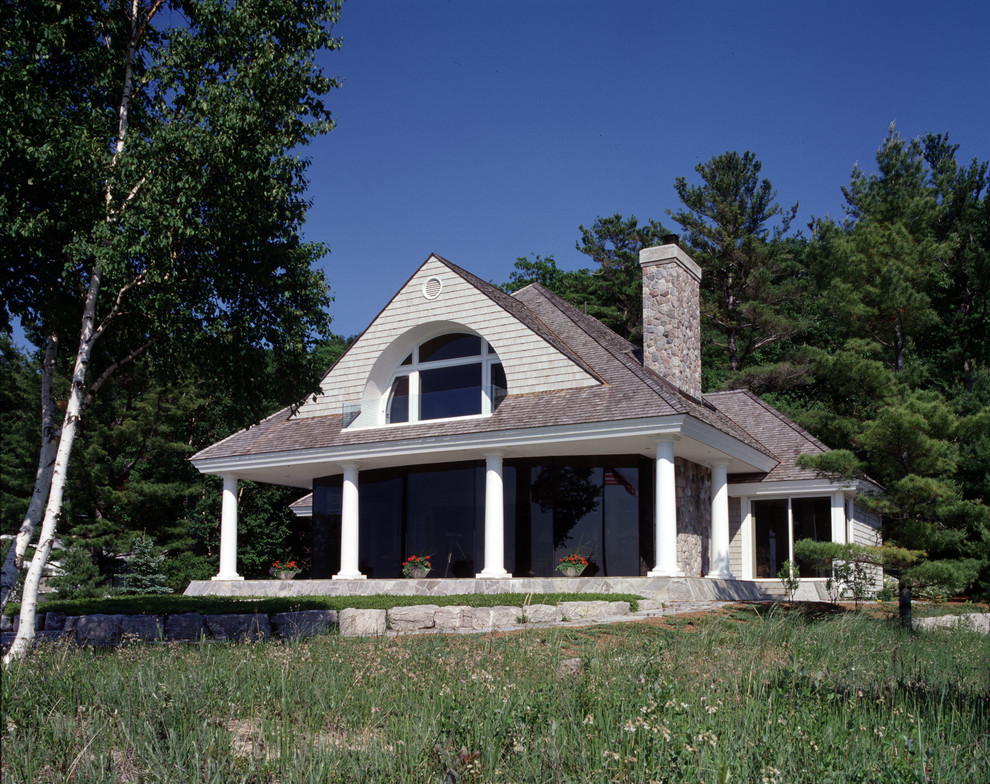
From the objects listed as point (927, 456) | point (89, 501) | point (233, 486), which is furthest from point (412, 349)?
point (89, 501)

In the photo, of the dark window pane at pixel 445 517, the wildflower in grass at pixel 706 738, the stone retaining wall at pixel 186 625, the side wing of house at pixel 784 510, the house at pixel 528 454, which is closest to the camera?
the wildflower in grass at pixel 706 738

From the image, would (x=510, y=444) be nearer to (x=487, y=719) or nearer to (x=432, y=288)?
(x=432, y=288)

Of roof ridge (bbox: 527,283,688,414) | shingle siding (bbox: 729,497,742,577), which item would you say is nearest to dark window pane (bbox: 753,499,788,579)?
shingle siding (bbox: 729,497,742,577)

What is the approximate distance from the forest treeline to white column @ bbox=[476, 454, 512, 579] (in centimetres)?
506

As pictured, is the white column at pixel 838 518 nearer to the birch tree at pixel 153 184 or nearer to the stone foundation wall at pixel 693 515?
the stone foundation wall at pixel 693 515

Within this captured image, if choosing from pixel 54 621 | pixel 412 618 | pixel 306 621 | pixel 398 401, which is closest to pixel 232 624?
pixel 306 621

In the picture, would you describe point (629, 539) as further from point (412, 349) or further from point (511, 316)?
point (412, 349)

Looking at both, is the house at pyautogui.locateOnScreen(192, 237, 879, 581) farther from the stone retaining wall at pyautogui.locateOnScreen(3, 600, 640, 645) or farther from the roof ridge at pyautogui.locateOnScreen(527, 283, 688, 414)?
the stone retaining wall at pyautogui.locateOnScreen(3, 600, 640, 645)

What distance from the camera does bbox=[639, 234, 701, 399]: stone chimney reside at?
1995cm

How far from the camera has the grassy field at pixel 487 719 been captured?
4.50 meters

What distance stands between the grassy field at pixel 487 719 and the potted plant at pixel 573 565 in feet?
35.3

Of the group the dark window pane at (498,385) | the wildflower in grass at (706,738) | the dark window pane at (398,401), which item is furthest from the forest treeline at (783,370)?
the wildflower in grass at (706,738)

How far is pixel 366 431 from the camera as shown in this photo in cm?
2062

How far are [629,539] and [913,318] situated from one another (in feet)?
23.1
